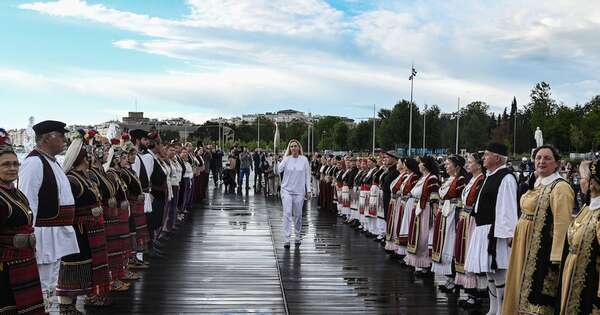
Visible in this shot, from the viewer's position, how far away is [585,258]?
14.4 ft

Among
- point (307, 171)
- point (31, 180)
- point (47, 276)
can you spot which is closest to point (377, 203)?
point (307, 171)

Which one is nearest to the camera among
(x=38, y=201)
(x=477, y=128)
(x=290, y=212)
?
(x=38, y=201)

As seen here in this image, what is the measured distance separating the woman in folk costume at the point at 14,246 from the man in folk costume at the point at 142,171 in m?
3.78

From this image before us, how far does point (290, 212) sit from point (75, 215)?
5684mm

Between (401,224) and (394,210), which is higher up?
(394,210)

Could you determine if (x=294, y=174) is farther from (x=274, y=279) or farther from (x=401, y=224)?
(x=274, y=279)

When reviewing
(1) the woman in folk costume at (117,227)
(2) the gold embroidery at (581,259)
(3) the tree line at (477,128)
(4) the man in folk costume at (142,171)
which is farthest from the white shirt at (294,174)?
(3) the tree line at (477,128)

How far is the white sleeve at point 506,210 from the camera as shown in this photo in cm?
602

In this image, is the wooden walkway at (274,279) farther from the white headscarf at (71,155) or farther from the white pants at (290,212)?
the white headscarf at (71,155)

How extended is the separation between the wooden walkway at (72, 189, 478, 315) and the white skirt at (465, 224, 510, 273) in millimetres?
746

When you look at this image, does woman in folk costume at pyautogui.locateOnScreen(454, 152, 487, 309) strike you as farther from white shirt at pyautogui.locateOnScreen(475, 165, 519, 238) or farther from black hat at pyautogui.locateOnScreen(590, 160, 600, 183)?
black hat at pyautogui.locateOnScreen(590, 160, 600, 183)

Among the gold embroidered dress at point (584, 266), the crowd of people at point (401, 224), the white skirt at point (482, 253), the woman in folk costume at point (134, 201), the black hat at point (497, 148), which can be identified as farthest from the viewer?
the woman in folk costume at point (134, 201)

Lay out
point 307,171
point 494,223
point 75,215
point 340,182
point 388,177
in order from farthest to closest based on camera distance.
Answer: point 340,182, point 307,171, point 388,177, point 494,223, point 75,215

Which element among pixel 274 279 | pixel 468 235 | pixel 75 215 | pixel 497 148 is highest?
pixel 497 148
